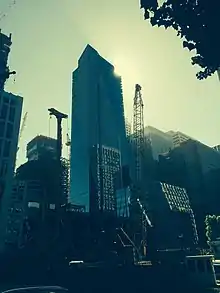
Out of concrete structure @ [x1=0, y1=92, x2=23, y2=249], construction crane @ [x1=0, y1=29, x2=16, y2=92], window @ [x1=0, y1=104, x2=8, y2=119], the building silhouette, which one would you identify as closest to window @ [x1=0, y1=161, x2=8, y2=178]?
concrete structure @ [x1=0, y1=92, x2=23, y2=249]

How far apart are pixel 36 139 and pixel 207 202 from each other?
10725 cm

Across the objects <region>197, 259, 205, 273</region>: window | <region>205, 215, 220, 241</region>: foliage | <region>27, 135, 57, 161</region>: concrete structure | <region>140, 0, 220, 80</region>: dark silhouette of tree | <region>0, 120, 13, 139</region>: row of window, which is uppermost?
<region>27, 135, 57, 161</region>: concrete structure

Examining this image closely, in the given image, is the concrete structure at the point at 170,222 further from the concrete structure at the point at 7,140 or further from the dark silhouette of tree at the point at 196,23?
the dark silhouette of tree at the point at 196,23

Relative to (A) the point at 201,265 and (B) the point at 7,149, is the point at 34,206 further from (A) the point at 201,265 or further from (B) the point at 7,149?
(A) the point at 201,265

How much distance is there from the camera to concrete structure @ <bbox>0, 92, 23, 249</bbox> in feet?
257

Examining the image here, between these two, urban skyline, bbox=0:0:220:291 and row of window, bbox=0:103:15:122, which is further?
row of window, bbox=0:103:15:122

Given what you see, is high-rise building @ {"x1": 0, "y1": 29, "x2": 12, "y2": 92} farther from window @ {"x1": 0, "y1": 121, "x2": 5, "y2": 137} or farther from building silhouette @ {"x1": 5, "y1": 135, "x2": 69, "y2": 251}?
building silhouette @ {"x1": 5, "y1": 135, "x2": 69, "y2": 251}

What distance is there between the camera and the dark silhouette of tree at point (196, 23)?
15.5 m

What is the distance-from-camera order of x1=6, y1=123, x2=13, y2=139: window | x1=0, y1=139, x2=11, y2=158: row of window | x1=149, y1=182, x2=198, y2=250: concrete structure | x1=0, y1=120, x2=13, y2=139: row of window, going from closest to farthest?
x1=0, y1=139, x2=11, y2=158: row of window, x1=0, y1=120, x2=13, y2=139: row of window, x1=6, y1=123, x2=13, y2=139: window, x1=149, y1=182, x2=198, y2=250: concrete structure

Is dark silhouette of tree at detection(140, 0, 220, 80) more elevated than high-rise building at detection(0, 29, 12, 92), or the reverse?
high-rise building at detection(0, 29, 12, 92)

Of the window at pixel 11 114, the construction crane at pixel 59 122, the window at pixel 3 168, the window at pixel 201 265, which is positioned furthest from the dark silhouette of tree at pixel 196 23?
the window at pixel 11 114

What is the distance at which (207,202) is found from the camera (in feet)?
524

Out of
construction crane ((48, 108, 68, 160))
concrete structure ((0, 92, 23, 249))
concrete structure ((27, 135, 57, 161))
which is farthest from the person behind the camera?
concrete structure ((27, 135, 57, 161))

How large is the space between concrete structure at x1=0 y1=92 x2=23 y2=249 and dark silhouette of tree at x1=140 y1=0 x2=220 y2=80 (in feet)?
226
